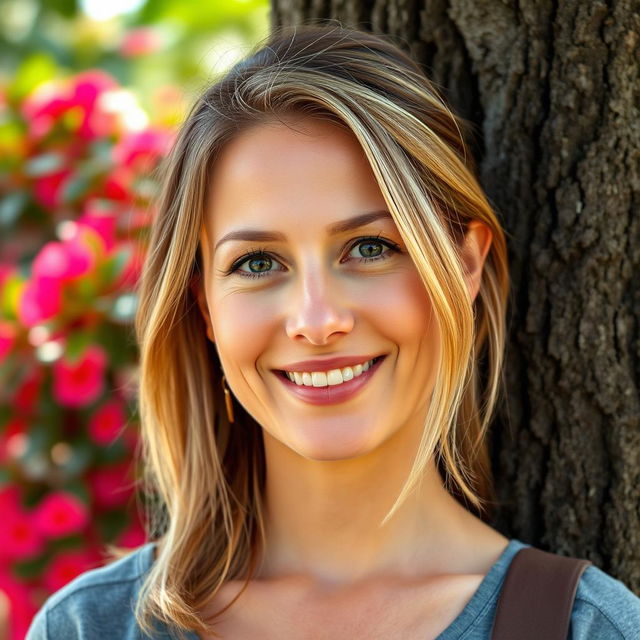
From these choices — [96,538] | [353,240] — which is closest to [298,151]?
[353,240]

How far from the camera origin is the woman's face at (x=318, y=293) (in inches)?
75.7

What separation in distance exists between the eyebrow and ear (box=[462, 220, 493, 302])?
231 millimetres

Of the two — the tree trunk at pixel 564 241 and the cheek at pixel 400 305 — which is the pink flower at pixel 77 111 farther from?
the cheek at pixel 400 305

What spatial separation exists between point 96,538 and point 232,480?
0.90 m

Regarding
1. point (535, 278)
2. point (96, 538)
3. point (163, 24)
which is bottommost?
point (96, 538)

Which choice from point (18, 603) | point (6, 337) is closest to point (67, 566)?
point (18, 603)

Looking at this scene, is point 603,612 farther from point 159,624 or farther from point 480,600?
point 159,624

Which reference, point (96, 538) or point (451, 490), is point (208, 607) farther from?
point (96, 538)

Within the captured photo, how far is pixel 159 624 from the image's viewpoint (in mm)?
2123

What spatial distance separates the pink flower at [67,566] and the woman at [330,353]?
0.87m

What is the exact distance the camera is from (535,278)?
2.19 m

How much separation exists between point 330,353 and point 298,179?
33 cm

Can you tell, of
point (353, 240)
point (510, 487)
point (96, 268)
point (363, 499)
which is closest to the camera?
point (353, 240)

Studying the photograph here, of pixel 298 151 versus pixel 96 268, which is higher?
pixel 298 151
